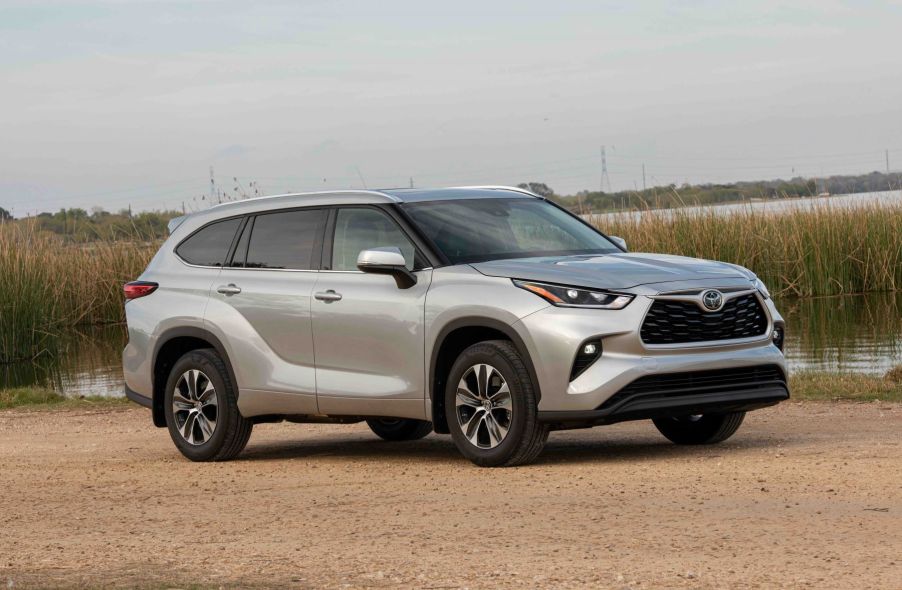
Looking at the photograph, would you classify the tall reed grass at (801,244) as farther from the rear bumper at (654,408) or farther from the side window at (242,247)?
the rear bumper at (654,408)

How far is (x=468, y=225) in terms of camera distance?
9.99 meters

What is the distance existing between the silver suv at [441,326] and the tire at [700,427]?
0.01 m

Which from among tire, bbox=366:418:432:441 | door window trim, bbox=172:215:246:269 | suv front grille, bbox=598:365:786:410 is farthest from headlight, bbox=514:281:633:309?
tire, bbox=366:418:432:441

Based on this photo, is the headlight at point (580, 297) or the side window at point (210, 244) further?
the side window at point (210, 244)

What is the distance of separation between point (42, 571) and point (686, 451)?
15.3 feet

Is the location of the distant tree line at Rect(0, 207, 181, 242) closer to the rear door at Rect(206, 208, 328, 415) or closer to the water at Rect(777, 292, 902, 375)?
the water at Rect(777, 292, 902, 375)

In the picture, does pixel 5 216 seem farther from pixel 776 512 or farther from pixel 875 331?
pixel 776 512

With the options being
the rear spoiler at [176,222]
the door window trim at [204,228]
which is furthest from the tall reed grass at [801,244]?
the door window trim at [204,228]

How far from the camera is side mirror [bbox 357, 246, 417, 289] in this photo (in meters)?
9.45

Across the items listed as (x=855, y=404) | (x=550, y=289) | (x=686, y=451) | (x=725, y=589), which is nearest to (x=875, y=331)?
(x=855, y=404)

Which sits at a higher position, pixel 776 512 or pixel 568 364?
pixel 568 364

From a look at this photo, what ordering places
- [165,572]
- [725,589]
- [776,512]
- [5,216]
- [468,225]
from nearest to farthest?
1. [725,589]
2. [165,572]
3. [776,512]
4. [468,225]
5. [5,216]

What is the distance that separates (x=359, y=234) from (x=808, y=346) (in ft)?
39.9

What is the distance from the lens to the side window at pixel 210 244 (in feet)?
36.7
